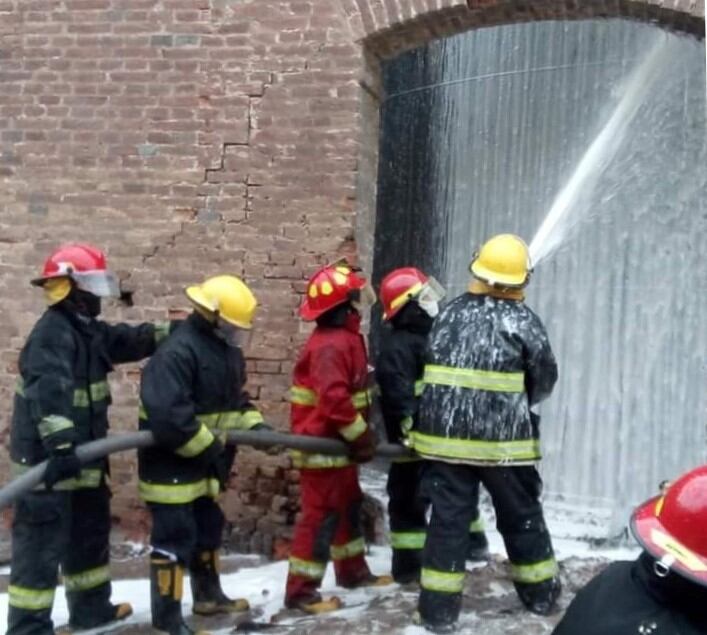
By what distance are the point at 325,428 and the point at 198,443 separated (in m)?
0.71

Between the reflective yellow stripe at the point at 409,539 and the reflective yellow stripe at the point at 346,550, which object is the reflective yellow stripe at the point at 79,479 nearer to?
the reflective yellow stripe at the point at 346,550

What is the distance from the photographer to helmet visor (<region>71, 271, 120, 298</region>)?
5.02m

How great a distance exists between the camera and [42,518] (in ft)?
15.8

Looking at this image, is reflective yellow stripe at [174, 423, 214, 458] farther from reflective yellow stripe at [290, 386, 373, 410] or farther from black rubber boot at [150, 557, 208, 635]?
reflective yellow stripe at [290, 386, 373, 410]

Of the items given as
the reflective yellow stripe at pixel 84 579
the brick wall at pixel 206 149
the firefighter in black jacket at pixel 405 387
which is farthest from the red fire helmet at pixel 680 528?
the brick wall at pixel 206 149

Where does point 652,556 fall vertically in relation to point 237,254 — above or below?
below

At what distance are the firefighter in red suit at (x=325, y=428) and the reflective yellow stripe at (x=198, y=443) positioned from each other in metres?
0.59

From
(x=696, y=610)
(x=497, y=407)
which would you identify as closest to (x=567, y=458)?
(x=497, y=407)

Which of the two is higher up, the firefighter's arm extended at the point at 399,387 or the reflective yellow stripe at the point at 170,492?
the firefighter's arm extended at the point at 399,387

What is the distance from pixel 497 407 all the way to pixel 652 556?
8.96ft

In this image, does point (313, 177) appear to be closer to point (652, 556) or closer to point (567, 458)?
point (567, 458)

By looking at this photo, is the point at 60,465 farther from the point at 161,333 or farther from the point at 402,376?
the point at 402,376

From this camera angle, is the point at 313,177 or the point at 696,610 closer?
the point at 696,610

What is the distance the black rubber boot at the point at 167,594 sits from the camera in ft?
16.4
